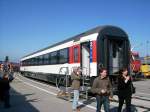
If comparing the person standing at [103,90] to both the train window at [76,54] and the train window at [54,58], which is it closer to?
the train window at [76,54]

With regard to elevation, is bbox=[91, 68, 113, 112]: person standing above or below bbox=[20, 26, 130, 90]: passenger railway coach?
below

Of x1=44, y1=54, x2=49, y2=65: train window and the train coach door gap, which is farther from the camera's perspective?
x1=44, y1=54, x2=49, y2=65: train window

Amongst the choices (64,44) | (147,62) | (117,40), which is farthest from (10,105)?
(147,62)

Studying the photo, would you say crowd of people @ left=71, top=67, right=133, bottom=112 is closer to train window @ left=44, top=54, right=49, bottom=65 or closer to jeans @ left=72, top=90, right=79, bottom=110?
jeans @ left=72, top=90, right=79, bottom=110

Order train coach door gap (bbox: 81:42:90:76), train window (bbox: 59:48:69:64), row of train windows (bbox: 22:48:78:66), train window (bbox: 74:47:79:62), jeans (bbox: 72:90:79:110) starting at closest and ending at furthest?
jeans (bbox: 72:90:79:110) → train coach door gap (bbox: 81:42:90:76) → train window (bbox: 74:47:79:62) → row of train windows (bbox: 22:48:78:66) → train window (bbox: 59:48:69:64)

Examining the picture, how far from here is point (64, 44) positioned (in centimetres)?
2402

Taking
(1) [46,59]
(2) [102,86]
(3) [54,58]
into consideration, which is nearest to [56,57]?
(3) [54,58]


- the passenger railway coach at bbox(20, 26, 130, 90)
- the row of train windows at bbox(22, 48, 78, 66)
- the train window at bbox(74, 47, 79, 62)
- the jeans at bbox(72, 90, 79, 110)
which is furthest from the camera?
the row of train windows at bbox(22, 48, 78, 66)

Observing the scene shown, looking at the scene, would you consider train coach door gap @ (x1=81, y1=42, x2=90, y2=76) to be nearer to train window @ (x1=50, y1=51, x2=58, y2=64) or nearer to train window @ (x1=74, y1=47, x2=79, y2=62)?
train window @ (x1=74, y1=47, x2=79, y2=62)

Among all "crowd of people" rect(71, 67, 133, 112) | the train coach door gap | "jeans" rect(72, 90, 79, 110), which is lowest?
"jeans" rect(72, 90, 79, 110)

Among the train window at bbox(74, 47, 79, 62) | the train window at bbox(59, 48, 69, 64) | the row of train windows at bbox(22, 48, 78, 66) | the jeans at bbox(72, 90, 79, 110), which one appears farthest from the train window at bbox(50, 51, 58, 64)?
the jeans at bbox(72, 90, 79, 110)

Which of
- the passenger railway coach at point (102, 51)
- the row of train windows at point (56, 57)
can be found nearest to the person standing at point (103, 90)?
the passenger railway coach at point (102, 51)

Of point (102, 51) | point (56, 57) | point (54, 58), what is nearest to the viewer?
point (102, 51)

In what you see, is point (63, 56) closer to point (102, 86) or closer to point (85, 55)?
point (85, 55)
